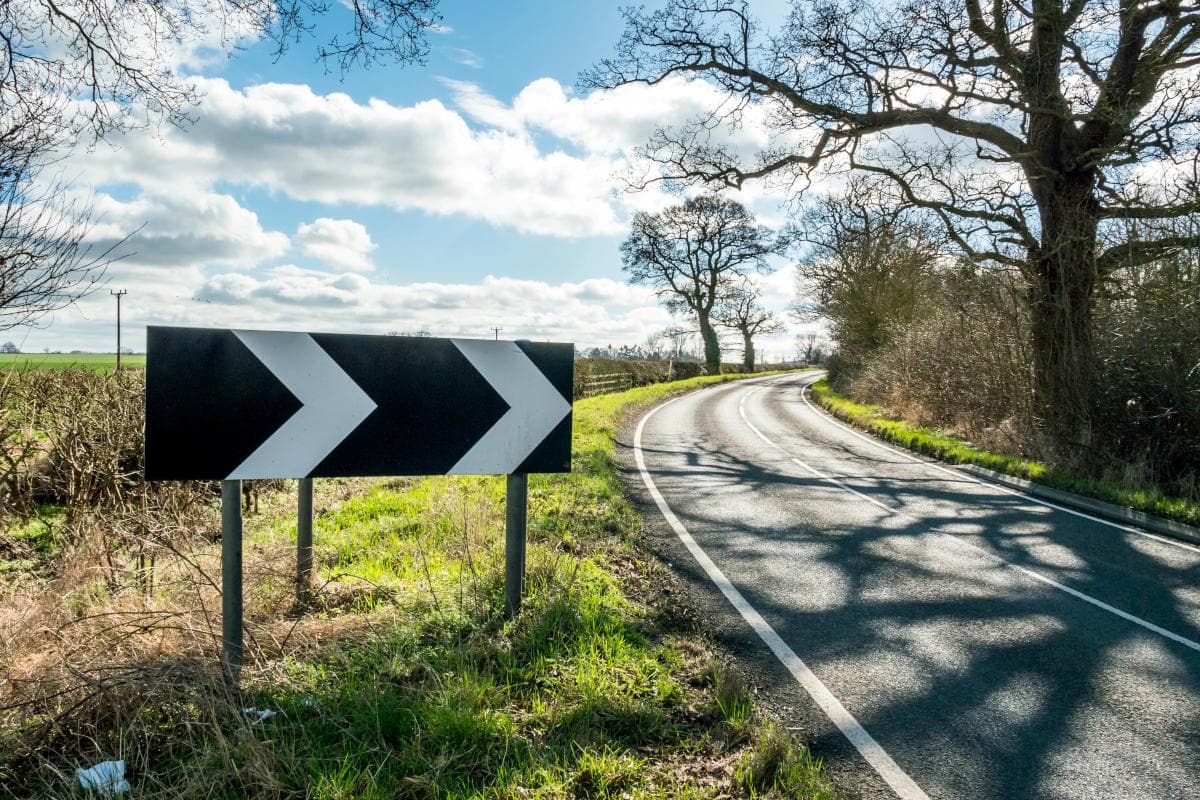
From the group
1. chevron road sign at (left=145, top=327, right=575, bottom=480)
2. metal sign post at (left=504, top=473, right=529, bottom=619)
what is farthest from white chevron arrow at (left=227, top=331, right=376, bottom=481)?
metal sign post at (left=504, top=473, right=529, bottom=619)

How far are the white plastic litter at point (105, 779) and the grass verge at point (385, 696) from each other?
61 millimetres

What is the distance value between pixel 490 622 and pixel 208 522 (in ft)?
17.2

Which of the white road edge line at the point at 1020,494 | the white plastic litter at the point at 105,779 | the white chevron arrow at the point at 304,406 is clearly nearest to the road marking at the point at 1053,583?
the white road edge line at the point at 1020,494

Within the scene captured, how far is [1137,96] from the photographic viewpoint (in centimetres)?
1059

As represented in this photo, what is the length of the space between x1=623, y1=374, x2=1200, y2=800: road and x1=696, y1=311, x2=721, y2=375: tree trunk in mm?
36550

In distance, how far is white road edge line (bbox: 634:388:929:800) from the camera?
113 inches

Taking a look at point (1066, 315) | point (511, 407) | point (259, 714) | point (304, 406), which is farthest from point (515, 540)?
point (1066, 315)

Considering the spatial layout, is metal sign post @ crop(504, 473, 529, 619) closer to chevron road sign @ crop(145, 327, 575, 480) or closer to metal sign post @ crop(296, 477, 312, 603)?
chevron road sign @ crop(145, 327, 575, 480)

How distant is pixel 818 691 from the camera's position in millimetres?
3650

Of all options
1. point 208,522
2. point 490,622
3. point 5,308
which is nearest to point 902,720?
point 490,622

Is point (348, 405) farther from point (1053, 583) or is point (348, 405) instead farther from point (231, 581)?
point (1053, 583)

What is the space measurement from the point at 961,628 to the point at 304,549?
14.4ft

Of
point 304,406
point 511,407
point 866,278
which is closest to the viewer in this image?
point 304,406

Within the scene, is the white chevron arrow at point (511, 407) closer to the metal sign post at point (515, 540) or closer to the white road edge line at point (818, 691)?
the metal sign post at point (515, 540)
